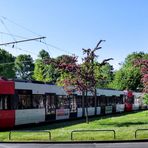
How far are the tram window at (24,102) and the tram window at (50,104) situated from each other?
3.68 metres

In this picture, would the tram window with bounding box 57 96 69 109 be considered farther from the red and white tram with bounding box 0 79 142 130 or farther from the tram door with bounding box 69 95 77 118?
the tram door with bounding box 69 95 77 118

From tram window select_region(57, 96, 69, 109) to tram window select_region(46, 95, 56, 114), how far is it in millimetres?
1063

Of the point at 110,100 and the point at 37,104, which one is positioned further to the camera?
the point at 110,100

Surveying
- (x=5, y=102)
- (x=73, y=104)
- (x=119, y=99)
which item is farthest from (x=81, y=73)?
(x=119, y=99)

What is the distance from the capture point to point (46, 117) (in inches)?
1548

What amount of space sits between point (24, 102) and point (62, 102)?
8449mm

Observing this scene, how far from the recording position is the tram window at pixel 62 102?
139 ft

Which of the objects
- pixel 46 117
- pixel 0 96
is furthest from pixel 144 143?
pixel 46 117

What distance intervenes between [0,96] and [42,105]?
23.6 ft

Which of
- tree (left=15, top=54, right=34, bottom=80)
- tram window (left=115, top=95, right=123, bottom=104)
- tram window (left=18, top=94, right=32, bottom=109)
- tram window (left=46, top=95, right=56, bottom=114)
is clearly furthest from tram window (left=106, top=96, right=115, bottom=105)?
tree (left=15, top=54, right=34, bottom=80)

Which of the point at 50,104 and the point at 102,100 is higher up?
the point at 102,100

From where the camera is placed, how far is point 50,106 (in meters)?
40.3

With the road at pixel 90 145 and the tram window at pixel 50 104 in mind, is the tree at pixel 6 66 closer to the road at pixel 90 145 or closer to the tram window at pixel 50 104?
the tram window at pixel 50 104

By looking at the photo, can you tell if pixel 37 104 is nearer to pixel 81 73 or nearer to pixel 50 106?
pixel 50 106
